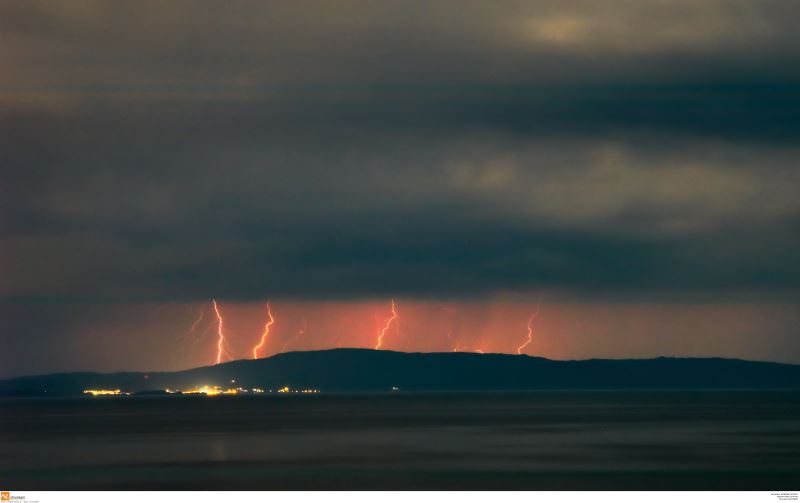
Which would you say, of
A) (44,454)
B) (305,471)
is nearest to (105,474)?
(305,471)

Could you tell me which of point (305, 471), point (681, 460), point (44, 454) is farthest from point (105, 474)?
point (681, 460)

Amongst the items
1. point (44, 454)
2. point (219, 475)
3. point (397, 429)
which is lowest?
point (219, 475)

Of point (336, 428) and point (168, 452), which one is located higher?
point (336, 428)

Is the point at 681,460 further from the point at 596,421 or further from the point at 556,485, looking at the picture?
the point at 596,421

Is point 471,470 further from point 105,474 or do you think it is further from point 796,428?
point 796,428

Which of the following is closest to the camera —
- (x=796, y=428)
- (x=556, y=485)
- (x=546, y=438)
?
(x=556, y=485)

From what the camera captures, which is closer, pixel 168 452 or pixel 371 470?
pixel 371 470

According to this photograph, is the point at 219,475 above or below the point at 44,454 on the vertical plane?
below
